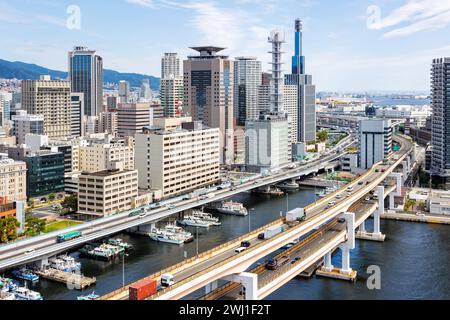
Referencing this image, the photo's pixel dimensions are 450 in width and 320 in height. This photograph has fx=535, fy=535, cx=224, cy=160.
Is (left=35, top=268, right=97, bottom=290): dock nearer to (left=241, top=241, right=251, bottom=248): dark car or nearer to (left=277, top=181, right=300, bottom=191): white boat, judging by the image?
(left=241, top=241, right=251, bottom=248): dark car

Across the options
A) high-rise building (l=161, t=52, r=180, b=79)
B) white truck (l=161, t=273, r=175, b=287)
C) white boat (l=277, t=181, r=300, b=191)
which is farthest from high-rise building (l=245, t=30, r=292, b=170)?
high-rise building (l=161, t=52, r=180, b=79)

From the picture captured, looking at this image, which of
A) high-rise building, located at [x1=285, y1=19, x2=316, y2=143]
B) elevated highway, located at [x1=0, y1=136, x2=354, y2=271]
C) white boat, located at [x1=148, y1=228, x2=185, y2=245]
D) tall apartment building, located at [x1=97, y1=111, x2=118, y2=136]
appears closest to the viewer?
elevated highway, located at [x1=0, y1=136, x2=354, y2=271]

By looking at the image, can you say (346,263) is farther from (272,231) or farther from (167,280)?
(167,280)

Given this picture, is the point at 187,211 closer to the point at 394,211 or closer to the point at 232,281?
the point at 394,211

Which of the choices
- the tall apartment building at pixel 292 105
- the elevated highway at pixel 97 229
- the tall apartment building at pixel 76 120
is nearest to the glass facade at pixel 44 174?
the elevated highway at pixel 97 229

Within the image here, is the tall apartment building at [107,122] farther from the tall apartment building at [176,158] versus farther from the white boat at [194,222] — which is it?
the white boat at [194,222]

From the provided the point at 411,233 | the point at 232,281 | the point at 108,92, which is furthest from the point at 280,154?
the point at 108,92
